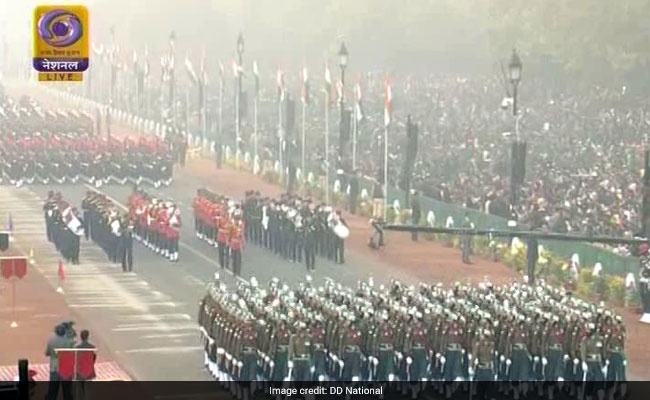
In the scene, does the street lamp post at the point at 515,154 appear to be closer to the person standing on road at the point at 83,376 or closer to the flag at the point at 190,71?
the flag at the point at 190,71

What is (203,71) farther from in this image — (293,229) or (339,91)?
(293,229)

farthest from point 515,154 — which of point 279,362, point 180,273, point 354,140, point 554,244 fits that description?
point 180,273

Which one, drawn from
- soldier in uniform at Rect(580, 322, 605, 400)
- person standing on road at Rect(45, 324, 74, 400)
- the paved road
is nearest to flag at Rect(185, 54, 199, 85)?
the paved road

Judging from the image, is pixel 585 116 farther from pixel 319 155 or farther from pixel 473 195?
pixel 319 155

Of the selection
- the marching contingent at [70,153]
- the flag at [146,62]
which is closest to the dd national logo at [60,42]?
the marching contingent at [70,153]

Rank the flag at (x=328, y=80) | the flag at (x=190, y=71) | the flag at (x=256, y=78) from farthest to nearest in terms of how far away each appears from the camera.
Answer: the flag at (x=328, y=80) < the flag at (x=256, y=78) < the flag at (x=190, y=71)
